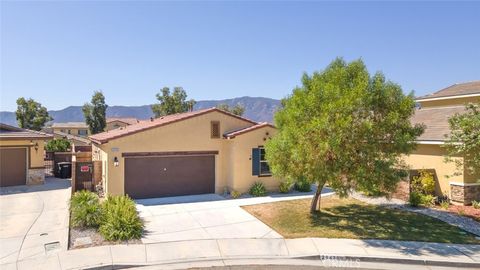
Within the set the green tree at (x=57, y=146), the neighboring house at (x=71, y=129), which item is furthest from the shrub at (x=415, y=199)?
the neighboring house at (x=71, y=129)

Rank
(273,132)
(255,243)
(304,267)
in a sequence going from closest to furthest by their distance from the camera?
1. (304,267)
2. (255,243)
3. (273,132)

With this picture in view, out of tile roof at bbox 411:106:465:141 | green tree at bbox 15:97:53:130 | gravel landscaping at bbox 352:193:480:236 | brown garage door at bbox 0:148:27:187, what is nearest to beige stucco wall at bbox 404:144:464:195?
tile roof at bbox 411:106:465:141

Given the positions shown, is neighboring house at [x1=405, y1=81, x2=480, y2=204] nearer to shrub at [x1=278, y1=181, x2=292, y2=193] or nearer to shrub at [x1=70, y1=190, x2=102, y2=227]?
shrub at [x1=278, y1=181, x2=292, y2=193]

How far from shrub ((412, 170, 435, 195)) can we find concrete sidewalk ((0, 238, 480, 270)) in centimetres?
576

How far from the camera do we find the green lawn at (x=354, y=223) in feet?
34.8

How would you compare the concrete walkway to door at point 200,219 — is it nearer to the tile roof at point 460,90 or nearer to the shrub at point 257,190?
the shrub at point 257,190

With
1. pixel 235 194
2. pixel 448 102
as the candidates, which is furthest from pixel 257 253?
pixel 448 102

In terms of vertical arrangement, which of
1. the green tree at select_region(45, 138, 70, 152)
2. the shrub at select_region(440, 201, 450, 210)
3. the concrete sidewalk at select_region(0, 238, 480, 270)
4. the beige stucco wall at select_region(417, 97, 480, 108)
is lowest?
the concrete sidewalk at select_region(0, 238, 480, 270)

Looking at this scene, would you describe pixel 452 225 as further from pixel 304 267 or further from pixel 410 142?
pixel 304 267

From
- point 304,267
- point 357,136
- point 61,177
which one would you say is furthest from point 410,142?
point 61,177

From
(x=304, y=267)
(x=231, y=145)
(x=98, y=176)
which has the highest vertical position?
(x=231, y=145)

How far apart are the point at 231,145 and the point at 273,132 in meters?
2.44

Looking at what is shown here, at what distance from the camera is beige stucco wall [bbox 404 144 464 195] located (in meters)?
14.9

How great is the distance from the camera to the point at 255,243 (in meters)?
9.96
